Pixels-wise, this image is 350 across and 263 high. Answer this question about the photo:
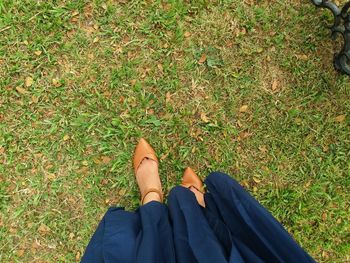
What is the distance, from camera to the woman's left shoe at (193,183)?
2803 mm

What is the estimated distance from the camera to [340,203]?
2.97 metres

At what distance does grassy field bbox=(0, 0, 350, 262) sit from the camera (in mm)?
2873

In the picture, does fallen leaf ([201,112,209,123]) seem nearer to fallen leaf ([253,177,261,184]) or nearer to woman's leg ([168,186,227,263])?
fallen leaf ([253,177,261,184])

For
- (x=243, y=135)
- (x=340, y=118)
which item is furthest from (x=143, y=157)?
(x=340, y=118)

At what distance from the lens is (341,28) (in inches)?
108

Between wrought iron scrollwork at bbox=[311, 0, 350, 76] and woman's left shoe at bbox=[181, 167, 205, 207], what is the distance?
119cm

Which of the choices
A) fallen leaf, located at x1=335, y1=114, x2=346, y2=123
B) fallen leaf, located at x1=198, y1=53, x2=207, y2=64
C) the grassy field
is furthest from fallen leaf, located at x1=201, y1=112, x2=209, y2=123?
fallen leaf, located at x1=335, y1=114, x2=346, y2=123

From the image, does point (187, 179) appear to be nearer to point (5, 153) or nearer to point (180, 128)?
point (180, 128)

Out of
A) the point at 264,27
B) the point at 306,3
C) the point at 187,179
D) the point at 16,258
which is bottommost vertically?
the point at 16,258

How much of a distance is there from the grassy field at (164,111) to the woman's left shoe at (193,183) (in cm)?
8

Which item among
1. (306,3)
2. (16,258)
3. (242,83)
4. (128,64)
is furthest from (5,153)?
(306,3)

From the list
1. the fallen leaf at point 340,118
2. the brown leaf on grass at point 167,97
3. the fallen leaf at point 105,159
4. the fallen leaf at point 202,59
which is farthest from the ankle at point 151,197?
the fallen leaf at point 340,118

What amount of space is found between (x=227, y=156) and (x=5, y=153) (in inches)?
59.1

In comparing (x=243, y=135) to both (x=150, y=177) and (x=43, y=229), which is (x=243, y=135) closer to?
(x=150, y=177)
